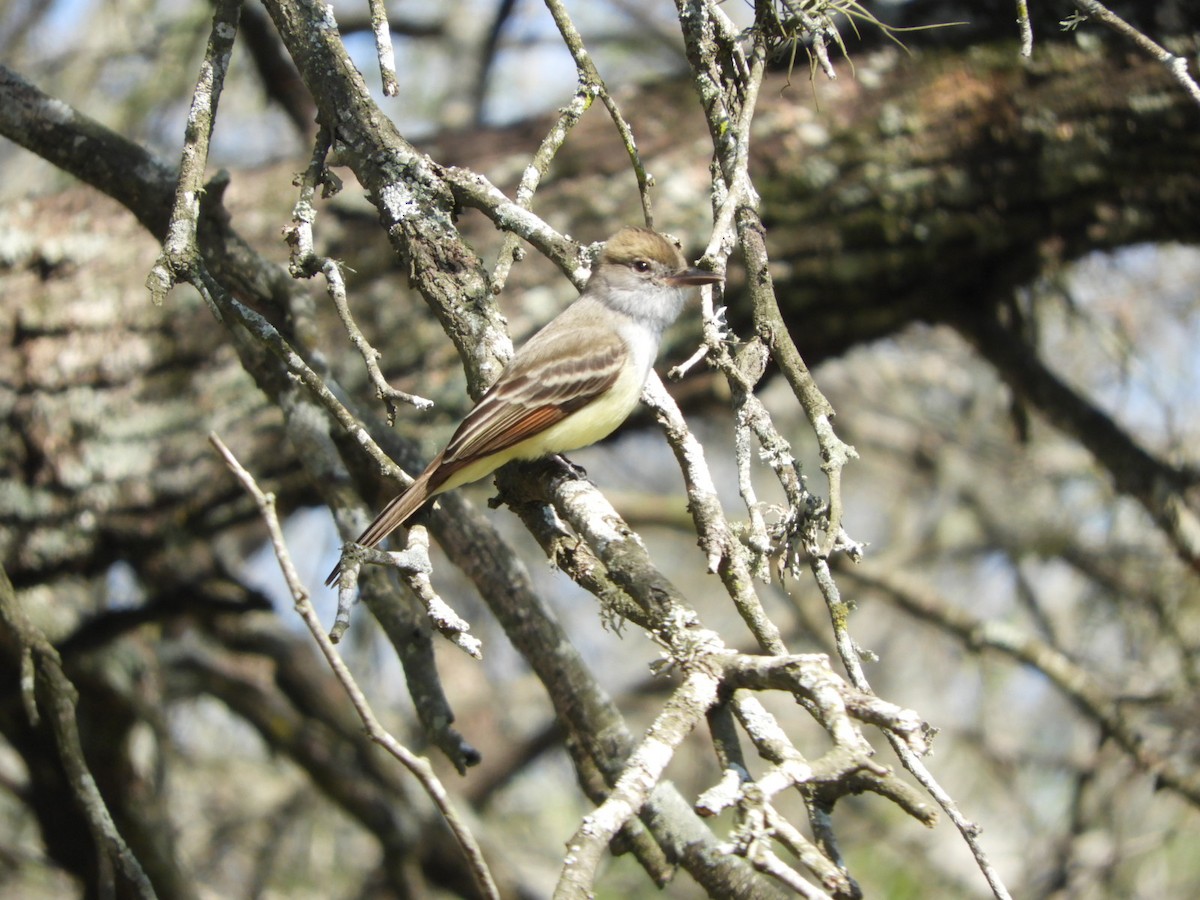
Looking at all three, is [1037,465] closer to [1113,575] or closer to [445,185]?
[1113,575]

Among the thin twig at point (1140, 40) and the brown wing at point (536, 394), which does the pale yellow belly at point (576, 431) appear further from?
the thin twig at point (1140, 40)

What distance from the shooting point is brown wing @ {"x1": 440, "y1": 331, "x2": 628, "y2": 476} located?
3547 millimetres

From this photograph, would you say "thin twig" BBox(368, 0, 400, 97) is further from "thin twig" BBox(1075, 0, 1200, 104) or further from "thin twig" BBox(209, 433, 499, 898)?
"thin twig" BBox(1075, 0, 1200, 104)

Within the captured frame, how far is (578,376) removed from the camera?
13.5 feet

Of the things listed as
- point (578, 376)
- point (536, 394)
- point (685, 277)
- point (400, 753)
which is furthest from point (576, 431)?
point (400, 753)

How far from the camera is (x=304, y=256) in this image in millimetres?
2926

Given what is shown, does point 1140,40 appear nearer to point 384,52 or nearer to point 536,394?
point 384,52

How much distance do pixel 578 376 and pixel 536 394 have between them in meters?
0.33

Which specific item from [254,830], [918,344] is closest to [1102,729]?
[918,344]

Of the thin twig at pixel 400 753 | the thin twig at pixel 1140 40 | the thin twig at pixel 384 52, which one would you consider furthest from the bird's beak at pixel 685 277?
the thin twig at pixel 400 753

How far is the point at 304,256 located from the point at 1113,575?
519cm

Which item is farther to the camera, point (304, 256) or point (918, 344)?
point (918, 344)

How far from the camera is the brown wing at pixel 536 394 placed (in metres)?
3.55

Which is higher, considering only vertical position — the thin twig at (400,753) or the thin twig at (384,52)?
the thin twig at (384,52)
